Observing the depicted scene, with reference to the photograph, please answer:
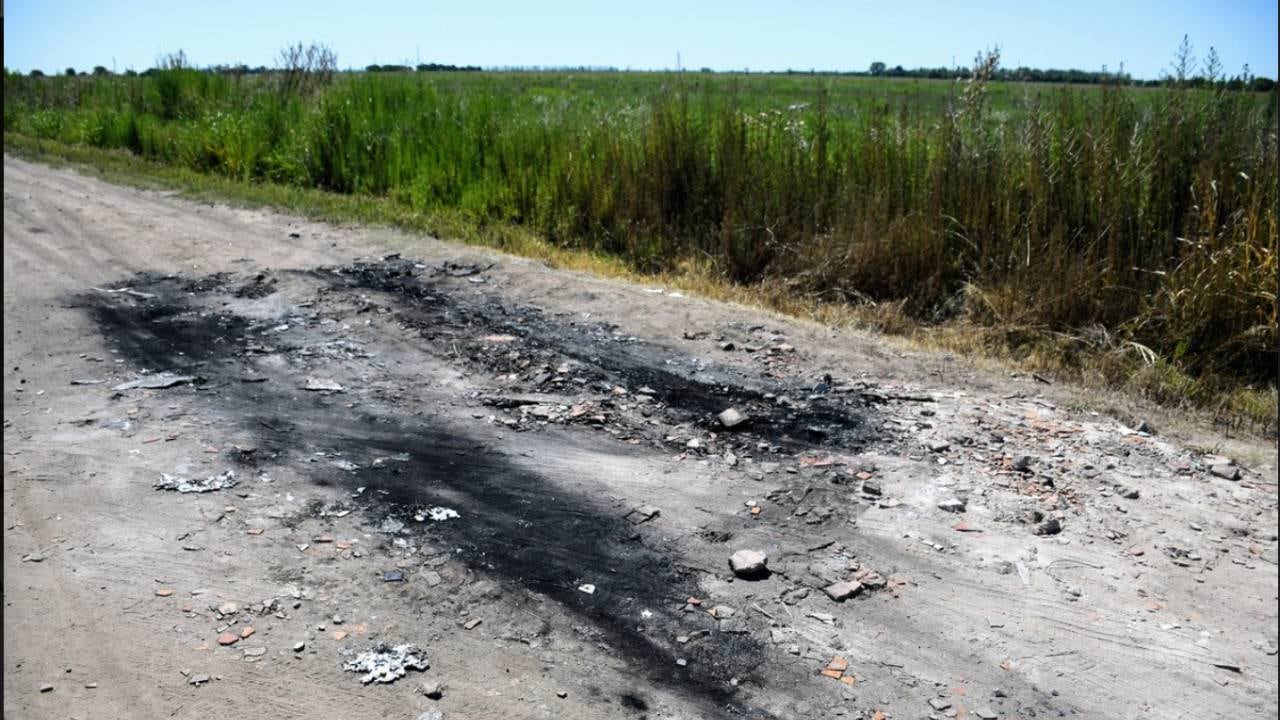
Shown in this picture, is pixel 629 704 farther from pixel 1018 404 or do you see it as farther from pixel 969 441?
pixel 1018 404

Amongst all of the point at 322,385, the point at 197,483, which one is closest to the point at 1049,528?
the point at 197,483

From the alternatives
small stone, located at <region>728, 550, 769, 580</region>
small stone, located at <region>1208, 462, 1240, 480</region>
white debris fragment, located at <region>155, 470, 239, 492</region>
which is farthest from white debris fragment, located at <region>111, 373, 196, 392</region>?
small stone, located at <region>1208, 462, 1240, 480</region>

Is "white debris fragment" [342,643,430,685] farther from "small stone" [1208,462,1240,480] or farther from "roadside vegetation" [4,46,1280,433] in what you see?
"roadside vegetation" [4,46,1280,433]

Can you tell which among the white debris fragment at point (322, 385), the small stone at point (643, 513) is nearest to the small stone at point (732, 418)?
the small stone at point (643, 513)

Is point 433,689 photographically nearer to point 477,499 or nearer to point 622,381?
point 477,499

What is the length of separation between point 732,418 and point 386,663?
2219 millimetres

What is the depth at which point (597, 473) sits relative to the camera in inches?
165

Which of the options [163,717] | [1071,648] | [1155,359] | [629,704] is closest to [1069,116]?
[1155,359]

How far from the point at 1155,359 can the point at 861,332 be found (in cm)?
171

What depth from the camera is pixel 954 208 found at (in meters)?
7.05

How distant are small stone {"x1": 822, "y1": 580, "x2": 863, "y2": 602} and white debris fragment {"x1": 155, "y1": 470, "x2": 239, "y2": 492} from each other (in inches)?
96.4

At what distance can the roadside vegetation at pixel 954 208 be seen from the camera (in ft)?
19.2

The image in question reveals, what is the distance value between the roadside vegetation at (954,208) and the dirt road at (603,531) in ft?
3.66

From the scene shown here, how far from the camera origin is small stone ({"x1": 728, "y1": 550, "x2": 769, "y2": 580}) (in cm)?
346
